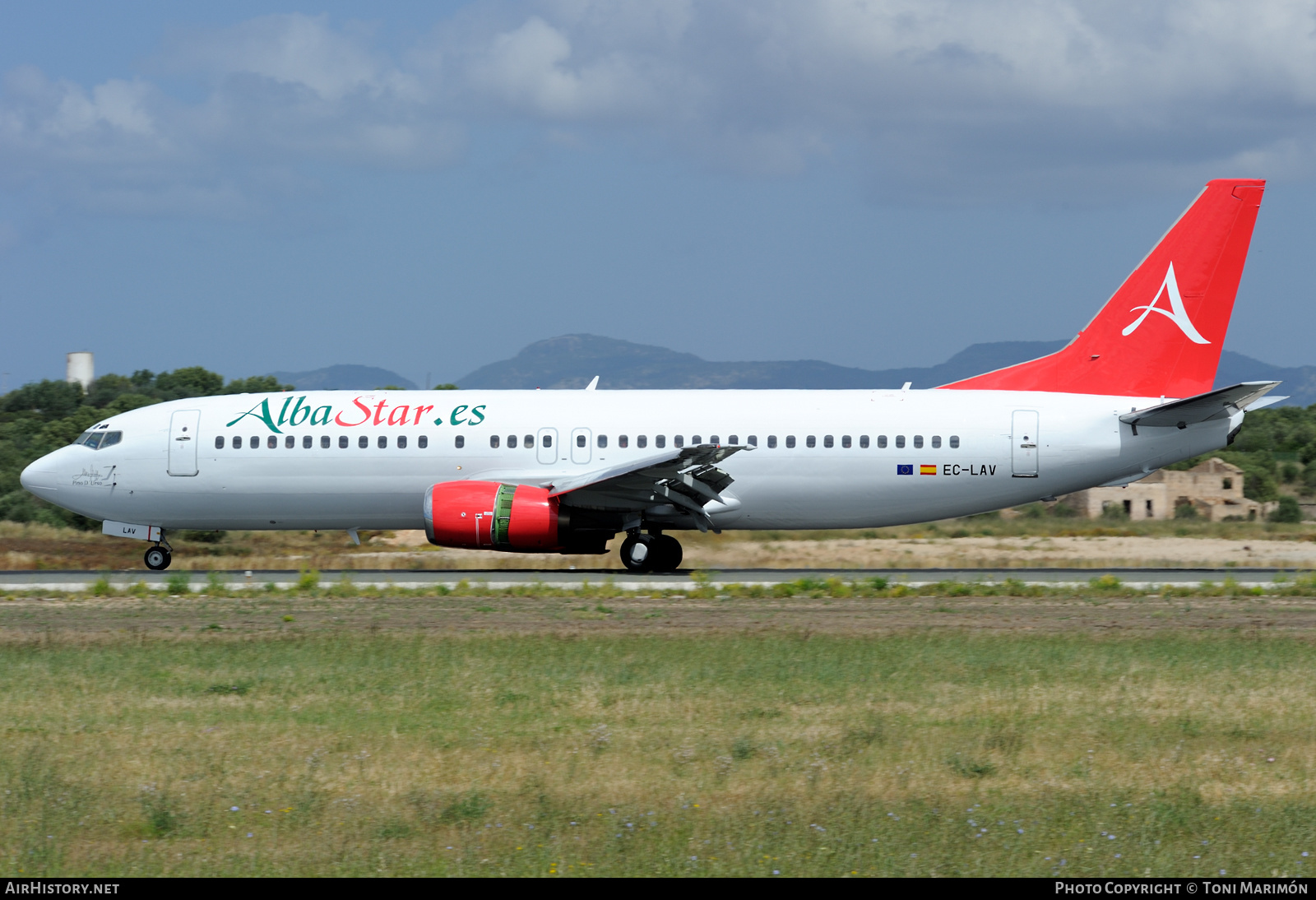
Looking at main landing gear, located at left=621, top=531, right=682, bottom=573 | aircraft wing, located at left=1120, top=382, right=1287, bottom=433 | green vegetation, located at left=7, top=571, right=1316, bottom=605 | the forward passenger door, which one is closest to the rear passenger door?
main landing gear, located at left=621, top=531, right=682, bottom=573

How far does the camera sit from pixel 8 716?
10562 millimetres

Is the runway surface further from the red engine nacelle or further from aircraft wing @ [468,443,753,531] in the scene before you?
aircraft wing @ [468,443,753,531]

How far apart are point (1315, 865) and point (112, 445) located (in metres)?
22.9

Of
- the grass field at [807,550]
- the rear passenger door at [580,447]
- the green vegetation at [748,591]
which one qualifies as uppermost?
the rear passenger door at [580,447]

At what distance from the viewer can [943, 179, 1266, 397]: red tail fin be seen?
24.2 meters

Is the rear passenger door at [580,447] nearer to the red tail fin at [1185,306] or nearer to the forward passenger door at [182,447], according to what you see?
the forward passenger door at [182,447]

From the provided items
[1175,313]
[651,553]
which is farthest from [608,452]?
[1175,313]

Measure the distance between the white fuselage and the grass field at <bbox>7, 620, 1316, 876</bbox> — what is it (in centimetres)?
949

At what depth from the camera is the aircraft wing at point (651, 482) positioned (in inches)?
875

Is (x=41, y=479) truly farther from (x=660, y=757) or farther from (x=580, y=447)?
(x=660, y=757)

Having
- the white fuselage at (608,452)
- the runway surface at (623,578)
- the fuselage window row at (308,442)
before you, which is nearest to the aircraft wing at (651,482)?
the white fuselage at (608,452)

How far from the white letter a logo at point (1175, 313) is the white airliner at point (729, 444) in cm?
3

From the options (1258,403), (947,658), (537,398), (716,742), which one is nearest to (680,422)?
(537,398)

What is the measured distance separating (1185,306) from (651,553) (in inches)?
431
